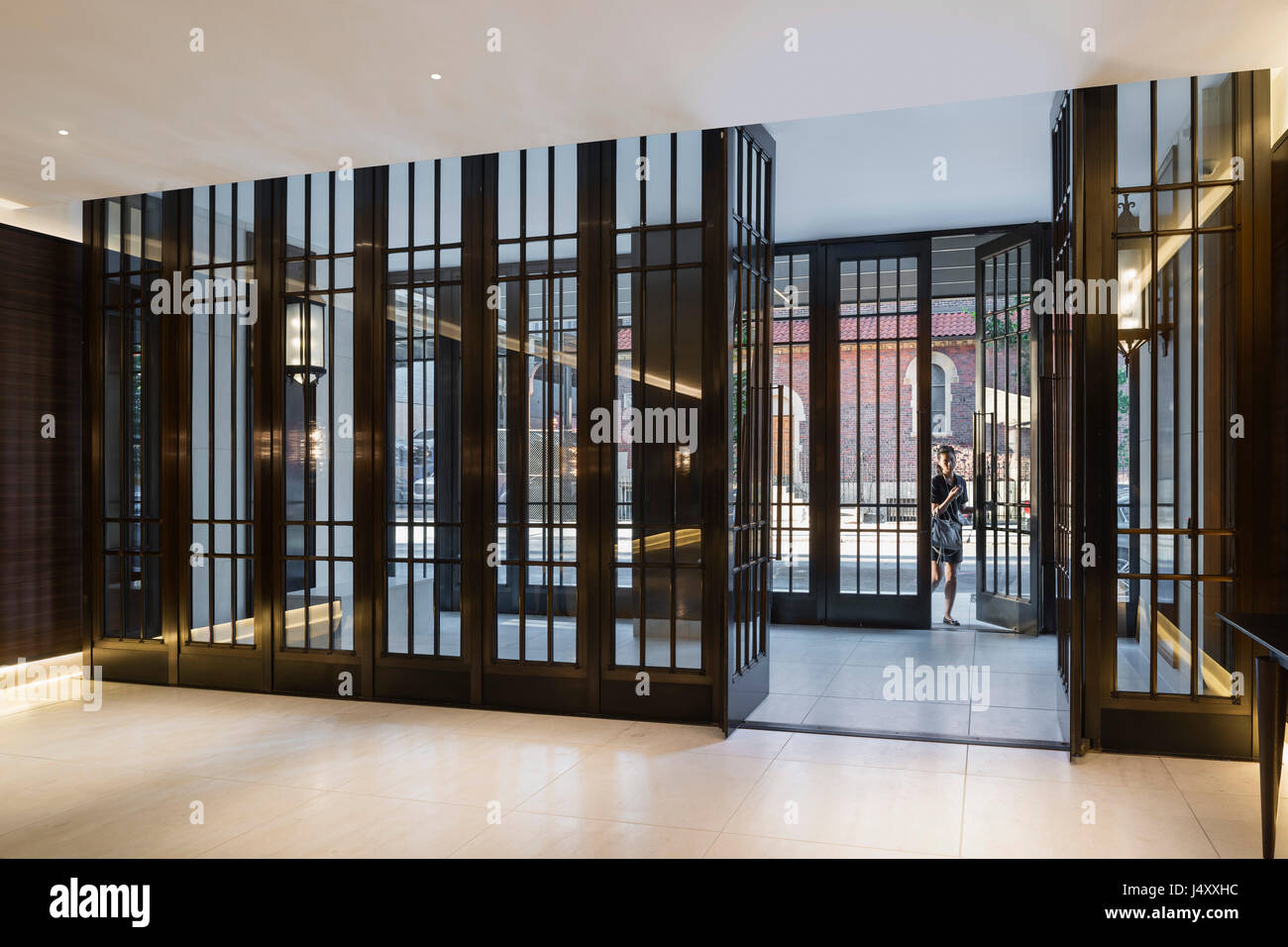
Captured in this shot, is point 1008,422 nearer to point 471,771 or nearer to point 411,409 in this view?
point 411,409

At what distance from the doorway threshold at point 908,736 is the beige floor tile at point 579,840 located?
1429mm

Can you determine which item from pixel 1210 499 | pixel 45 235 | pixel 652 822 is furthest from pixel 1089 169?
pixel 45 235

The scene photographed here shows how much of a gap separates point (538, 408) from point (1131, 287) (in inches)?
114

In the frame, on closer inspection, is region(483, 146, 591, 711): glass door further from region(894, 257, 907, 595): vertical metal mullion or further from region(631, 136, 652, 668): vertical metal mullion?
region(894, 257, 907, 595): vertical metal mullion

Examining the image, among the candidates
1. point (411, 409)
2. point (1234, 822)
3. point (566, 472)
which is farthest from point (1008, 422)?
point (411, 409)

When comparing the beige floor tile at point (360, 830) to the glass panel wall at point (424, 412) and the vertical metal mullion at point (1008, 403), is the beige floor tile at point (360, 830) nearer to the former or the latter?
the glass panel wall at point (424, 412)

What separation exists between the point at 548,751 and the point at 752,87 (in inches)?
121

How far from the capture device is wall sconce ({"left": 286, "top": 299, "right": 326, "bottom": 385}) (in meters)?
5.25

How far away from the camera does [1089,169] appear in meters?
4.13

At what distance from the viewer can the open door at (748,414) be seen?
4605mm

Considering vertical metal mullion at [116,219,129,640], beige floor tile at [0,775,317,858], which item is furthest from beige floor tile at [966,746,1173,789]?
vertical metal mullion at [116,219,129,640]

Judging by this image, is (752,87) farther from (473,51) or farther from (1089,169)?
(1089,169)

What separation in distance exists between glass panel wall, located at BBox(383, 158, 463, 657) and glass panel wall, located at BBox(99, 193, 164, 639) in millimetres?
1707
